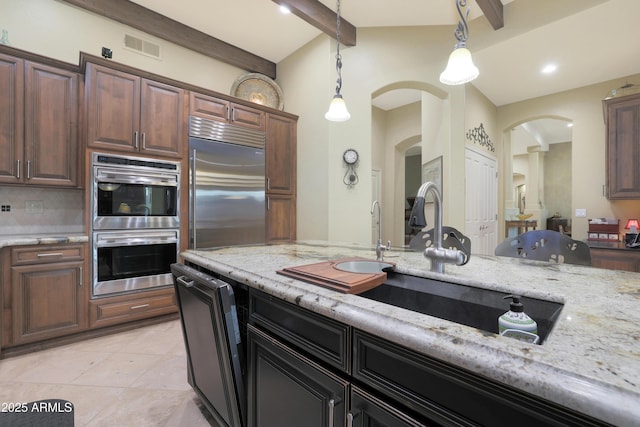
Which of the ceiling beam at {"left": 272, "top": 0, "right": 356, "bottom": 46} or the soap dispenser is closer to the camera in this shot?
the soap dispenser

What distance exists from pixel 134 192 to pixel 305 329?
256 centimetres

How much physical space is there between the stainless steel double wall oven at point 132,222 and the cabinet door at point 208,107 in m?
0.67

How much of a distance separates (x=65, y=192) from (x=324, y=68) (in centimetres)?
308

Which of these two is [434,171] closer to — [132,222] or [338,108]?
[338,108]

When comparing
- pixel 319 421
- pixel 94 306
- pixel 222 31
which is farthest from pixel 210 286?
pixel 222 31

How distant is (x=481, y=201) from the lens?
4.44 meters

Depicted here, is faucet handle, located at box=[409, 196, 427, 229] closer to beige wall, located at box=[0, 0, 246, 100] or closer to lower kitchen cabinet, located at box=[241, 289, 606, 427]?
lower kitchen cabinet, located at box=[241, 289, 606, 427]

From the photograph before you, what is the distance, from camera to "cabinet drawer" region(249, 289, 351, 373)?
78cm

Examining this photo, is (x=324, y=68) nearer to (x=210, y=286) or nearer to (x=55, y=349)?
(x=210, y=286)

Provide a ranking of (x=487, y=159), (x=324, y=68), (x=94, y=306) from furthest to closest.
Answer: (x=487, y=159) < (x=324, y=68) < (x=94, y=306)

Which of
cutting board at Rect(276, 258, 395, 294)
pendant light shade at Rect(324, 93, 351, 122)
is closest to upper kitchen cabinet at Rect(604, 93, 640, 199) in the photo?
pendant light shade at Rect(324, 93, 351, 122)

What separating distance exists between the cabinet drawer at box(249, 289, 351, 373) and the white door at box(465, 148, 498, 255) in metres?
3.59

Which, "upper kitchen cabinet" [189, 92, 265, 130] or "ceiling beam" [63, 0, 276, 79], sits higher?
"ceiling beam" [63, 0, 276, 79]

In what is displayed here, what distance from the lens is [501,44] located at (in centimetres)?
316
